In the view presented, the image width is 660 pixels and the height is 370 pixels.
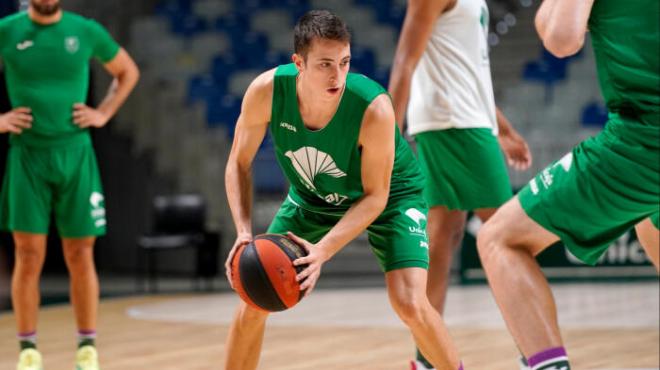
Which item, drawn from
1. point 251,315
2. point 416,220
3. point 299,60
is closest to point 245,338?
point 251,315

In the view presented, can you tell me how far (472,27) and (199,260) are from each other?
270 inches

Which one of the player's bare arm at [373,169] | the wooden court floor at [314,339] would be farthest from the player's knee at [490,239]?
the wooden court floor at [314,339]

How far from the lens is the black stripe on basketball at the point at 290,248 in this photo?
3172mm

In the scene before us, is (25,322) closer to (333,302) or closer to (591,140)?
(591,140)

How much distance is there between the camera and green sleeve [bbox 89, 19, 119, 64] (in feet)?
18.0

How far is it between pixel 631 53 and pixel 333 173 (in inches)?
46.5

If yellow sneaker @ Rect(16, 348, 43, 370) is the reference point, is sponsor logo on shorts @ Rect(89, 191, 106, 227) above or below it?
above

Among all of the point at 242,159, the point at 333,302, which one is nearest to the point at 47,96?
the point at 242,159

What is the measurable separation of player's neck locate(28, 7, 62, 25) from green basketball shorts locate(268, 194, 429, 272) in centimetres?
221

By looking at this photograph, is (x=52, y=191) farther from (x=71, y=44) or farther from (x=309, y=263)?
(x=309, y=263)

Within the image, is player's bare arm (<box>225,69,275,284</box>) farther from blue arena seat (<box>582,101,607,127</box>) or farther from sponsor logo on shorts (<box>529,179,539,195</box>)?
blue arena seat (<box>582,101,607,127</box>)

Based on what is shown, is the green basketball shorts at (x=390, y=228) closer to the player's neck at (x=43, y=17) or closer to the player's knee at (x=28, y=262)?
the player's knee at (x=28, y=262)

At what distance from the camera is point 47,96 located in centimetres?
520

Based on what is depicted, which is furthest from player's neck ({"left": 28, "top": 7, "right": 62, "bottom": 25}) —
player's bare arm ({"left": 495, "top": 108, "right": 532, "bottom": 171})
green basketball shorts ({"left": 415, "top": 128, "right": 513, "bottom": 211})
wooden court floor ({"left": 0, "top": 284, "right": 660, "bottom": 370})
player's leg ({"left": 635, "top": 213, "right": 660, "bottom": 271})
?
player's leg ({"left": 635, "top": 213, "right": 660, "bottom": 271})
